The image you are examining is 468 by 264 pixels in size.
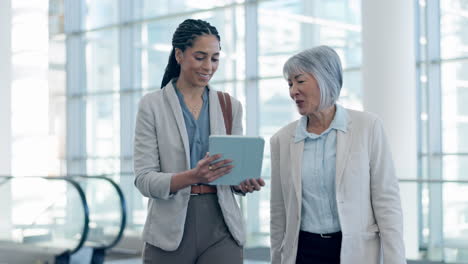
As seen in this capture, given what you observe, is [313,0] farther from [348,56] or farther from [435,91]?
[435,91]

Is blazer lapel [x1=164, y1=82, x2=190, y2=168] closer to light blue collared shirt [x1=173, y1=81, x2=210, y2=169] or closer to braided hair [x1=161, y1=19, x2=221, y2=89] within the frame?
light blue collared shirt [x1=173, y1=81, x2=210, y2=169]

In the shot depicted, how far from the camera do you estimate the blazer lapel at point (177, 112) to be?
3246 millimetres

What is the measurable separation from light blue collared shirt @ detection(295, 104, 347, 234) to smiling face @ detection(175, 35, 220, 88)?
55 cm

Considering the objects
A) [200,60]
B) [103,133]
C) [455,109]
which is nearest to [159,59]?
[103,133]

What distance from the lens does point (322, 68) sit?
10.2 feet

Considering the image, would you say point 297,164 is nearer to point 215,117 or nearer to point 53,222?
point 215,117

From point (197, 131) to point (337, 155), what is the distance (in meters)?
0.64

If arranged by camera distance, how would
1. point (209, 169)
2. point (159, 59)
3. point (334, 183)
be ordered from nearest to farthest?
point (209, 169) → point (334, 183) → point (159, 59)

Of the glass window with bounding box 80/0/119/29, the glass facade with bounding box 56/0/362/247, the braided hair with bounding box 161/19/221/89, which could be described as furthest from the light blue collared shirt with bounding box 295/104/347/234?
the glass window with bounding box 80/0/119/29

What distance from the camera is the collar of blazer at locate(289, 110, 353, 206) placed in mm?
3145

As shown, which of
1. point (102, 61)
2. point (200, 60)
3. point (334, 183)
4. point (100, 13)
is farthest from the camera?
point (102, 61)

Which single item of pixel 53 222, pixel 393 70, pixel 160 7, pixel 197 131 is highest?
pixel 160 7

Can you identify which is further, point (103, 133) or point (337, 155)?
point (103, 133)

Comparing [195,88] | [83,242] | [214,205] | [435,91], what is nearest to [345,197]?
[214,205]
